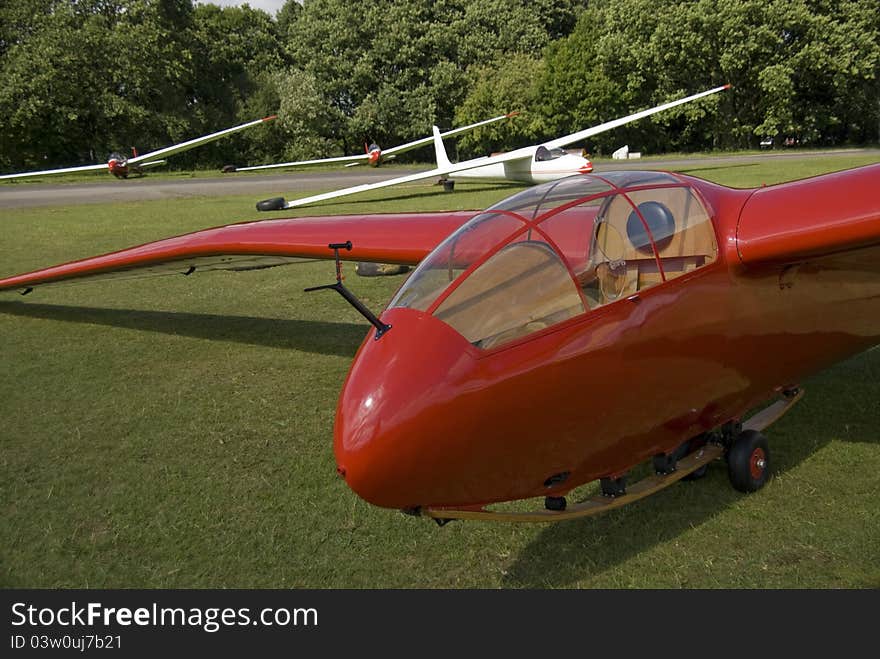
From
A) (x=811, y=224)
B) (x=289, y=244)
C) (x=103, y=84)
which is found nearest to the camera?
(x=811, y=224)

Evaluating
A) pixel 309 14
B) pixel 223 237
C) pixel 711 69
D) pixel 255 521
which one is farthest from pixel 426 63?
pixel 255 521

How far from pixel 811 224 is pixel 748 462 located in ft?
5.42

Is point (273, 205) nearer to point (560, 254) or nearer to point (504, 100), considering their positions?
point (560, 254)

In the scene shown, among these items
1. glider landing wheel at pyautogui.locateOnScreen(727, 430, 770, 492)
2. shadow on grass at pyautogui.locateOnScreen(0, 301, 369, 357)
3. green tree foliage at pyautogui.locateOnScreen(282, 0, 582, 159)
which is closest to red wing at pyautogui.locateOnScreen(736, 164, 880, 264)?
glider landing wheel at pyautogui.locateOnScreen(727, 430, 770, 492)

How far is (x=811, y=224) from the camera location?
4.23m

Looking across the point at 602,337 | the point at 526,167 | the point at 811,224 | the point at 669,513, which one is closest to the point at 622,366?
the point at 602,337

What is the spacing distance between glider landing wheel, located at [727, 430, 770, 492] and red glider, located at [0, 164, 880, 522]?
14mm

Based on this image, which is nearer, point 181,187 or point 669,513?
point 669,513

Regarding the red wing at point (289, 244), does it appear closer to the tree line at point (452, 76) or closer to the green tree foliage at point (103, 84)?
the tree line at point (452, 76)

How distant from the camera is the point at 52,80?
4738 centimetres

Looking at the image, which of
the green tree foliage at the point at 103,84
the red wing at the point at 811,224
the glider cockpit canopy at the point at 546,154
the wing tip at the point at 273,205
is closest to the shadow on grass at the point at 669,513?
the red wing at the point at 811,224

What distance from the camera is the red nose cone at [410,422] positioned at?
3.25m

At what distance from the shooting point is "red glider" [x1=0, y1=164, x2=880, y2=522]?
11.0 ft

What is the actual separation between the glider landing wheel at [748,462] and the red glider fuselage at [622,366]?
0.66ft
